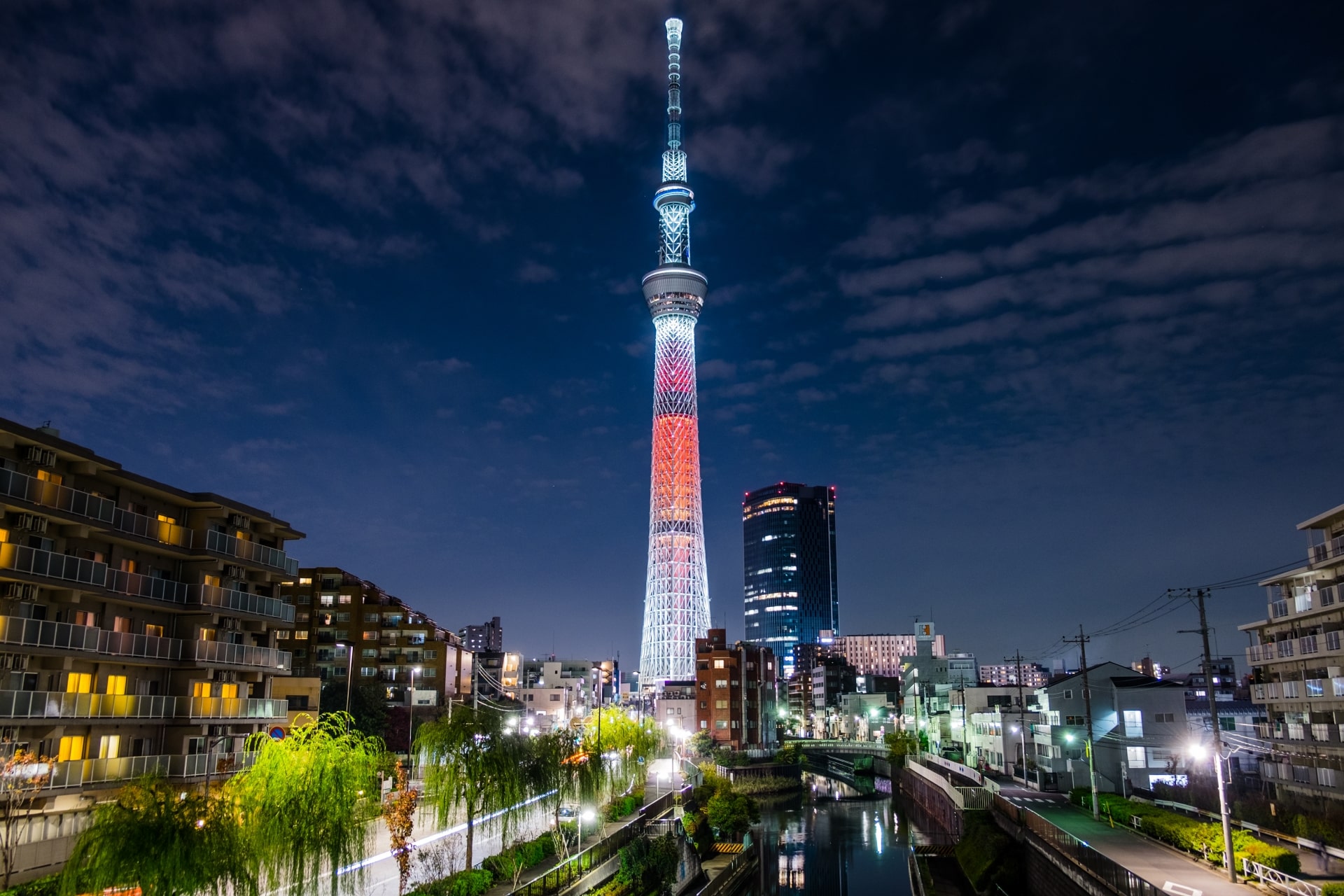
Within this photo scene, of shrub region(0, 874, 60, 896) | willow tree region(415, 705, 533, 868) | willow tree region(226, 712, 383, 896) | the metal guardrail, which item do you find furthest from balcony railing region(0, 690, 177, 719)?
the metal guardrail

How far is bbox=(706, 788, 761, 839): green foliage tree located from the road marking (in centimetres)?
2740

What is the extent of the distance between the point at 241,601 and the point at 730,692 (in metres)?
72.4

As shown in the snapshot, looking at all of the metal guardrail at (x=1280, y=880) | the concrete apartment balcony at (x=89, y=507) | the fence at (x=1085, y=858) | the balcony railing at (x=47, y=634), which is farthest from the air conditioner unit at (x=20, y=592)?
the metal guardrail at (x=1280, y=880)

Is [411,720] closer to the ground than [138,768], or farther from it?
farther from it

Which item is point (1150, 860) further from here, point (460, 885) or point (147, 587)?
point (147, 587)

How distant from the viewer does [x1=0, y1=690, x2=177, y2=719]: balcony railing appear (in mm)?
24031

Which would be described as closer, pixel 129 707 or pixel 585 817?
pixel 129 707

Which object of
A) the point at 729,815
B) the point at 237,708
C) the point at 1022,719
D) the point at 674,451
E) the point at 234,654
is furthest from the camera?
the point at 674,451

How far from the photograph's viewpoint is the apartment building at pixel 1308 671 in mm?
39094

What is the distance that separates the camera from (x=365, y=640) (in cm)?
7900

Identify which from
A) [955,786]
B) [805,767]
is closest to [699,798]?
[955,786]

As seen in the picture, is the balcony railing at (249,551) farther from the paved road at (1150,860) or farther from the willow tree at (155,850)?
the paved road at (1150,860)

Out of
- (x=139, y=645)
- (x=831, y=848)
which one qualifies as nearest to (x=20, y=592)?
(x=139, y=645)

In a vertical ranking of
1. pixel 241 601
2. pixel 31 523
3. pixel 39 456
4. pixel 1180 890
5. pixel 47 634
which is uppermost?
pixel 39 456
